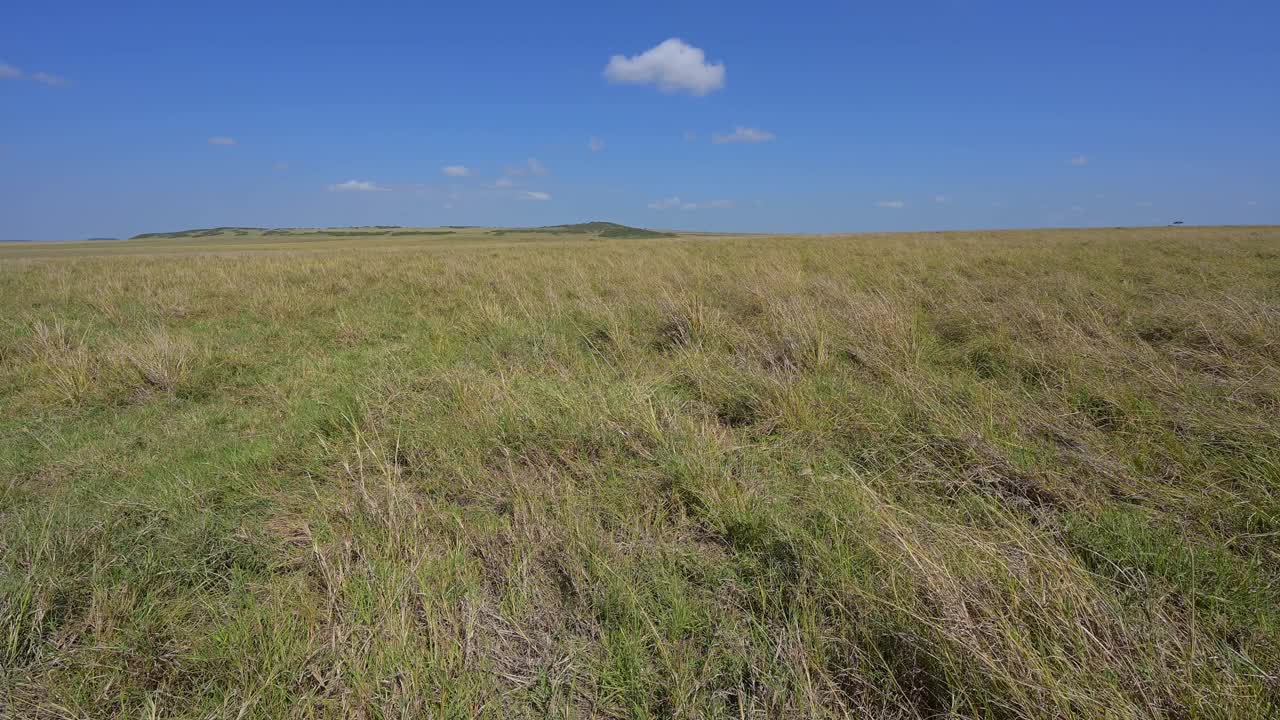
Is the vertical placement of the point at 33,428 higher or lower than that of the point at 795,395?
lower

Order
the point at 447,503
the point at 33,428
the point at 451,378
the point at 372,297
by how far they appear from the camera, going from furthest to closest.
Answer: the point at 372,297 < the point at 451,378 < the point at 33,428 < the point at 447,503

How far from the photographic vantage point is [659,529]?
7.55 ft

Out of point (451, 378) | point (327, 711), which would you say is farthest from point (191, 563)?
point (451, 378)

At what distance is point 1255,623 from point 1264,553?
0.56 meters

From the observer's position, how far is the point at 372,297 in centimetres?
909

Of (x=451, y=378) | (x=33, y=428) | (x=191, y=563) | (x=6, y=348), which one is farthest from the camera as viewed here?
(x=6, y=348)

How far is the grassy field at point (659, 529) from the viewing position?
1492 millimetres

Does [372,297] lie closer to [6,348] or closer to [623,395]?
[6,348]

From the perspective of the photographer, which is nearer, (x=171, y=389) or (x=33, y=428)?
(x=33, y=428)

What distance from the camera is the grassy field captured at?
4.90 ft

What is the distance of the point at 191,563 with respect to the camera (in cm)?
210

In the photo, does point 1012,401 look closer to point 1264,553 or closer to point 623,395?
point 1264,553

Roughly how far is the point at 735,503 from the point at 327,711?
5.06 ft

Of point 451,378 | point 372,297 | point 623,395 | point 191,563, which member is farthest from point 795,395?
point 372,297
